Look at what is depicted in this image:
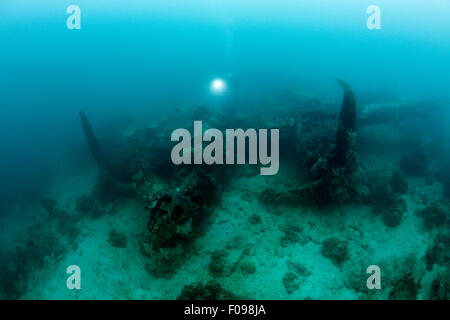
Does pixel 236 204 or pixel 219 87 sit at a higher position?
pixel 219 87

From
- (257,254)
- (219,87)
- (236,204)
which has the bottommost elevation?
(257,254)

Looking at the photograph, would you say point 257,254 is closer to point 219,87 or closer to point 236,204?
point 236,204

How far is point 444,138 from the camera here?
21016 mm

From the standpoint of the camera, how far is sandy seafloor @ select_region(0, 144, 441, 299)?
866cm

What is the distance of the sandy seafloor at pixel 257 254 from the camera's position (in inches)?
341

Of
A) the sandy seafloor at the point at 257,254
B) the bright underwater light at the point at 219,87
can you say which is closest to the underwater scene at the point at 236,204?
the sandy seafloor at the point at 257,254

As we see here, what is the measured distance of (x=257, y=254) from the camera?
9.52 meters

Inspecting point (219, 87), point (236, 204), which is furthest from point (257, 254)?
point (219, 87)

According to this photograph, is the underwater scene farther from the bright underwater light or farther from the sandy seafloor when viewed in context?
the bright underwater light

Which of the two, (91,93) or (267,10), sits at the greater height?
(267,10)

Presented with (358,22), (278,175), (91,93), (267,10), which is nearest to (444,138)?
(278,175)

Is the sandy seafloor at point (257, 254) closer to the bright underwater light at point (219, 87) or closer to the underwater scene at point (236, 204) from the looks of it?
the underwater scene at point (236, 204)
